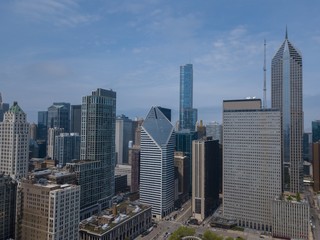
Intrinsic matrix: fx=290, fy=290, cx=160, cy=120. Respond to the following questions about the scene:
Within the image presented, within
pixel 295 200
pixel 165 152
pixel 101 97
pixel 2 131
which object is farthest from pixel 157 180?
pixel 2 131

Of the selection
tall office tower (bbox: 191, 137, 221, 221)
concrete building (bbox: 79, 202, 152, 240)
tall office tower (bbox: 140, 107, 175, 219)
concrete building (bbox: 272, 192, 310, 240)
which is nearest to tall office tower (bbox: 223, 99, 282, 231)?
tall office tower (bbox: 191, 137, 221, 221)

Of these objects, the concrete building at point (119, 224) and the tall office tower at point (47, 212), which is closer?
the tall office tower at point (47, 212)

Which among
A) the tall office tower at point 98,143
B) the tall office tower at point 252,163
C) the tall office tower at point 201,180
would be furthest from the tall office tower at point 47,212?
the tall office tower at point 252,163

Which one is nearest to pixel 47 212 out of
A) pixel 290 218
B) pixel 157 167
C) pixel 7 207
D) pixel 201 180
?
pixel 7 207

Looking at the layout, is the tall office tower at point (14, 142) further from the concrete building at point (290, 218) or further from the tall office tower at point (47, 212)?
the concrete building at point (290, 218)

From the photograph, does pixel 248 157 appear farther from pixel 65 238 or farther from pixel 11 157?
pixel 11 157

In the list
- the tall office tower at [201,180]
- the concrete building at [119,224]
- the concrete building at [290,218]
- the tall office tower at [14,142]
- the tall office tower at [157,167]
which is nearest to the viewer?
the concrete building at [119,224]

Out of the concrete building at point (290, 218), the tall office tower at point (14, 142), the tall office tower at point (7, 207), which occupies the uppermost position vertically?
the tall office tower at point (14, 142)

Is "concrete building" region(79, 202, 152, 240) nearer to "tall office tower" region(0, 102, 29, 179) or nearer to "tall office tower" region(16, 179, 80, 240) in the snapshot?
"tall office tower" region(16, 179, 80, 240)
